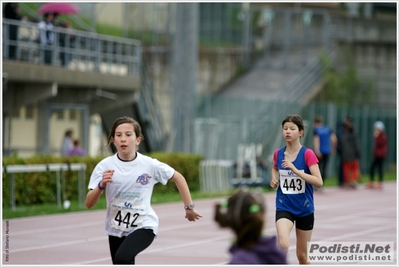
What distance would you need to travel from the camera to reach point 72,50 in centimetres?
2728

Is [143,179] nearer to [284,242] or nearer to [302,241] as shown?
[284,242]

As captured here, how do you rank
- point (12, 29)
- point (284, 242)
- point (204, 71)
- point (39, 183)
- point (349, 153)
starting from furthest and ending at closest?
point (204, 71) < point (349, 153) < point (12, 29) < point (39, 183) < point (284, 242)

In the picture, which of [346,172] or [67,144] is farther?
[346,172]

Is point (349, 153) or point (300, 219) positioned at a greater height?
point (300, 219)

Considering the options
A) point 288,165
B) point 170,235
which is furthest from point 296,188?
point 170,235

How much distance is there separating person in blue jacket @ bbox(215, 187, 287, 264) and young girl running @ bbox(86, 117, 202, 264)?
2392mm

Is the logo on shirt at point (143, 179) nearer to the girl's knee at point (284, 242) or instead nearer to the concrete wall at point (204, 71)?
the girl's knee at point (284, 242)

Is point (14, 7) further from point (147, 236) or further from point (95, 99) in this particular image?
point (147, 236)

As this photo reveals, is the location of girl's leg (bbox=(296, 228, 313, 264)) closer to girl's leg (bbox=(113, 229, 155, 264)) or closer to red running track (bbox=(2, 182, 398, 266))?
red running track (bbox=(2, 182, 398, 266))

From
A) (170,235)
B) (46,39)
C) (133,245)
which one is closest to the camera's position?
(133,245)

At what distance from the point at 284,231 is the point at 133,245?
198cm

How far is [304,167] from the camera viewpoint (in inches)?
392

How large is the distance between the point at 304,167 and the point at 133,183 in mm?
2069

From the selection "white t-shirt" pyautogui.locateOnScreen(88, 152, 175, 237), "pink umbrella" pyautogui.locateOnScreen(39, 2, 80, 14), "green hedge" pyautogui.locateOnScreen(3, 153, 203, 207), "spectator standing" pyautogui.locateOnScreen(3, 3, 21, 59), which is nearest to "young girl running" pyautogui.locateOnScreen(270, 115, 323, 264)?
"white t-shirt" pyautogui.locateOnScreen(88, 152, 175, 237)
